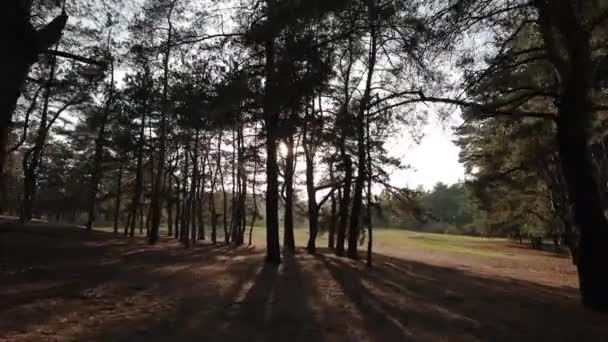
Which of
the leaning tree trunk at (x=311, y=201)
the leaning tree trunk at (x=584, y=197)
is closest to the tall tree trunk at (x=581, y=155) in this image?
the leaning tree trunk at (x=584, y=197)

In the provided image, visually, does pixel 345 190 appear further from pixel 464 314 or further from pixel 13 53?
pixel 13 53

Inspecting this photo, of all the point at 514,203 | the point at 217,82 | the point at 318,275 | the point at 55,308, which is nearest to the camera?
the point at 55,308

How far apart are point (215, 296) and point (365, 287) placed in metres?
Answer: 3.78

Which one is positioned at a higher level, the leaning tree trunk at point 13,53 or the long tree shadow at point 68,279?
the leaning tree trunk at point 13,53

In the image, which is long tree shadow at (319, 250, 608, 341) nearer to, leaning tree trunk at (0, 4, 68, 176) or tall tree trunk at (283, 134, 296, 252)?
leaning tree trunk at (0, 4, 68, 176)

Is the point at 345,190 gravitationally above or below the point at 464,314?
above

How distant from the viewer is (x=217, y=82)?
32.0 feet

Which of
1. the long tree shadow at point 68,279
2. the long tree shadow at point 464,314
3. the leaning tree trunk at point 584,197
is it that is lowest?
the long tree shadow at point 464,314

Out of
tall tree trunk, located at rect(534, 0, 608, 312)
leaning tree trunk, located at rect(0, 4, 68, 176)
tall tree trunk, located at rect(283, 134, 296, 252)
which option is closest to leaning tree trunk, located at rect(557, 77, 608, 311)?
tall tree trunk, located at rect(534, 0, 608, 312)

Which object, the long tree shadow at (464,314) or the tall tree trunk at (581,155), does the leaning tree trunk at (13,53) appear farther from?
the tall tree trunk at (581,155)

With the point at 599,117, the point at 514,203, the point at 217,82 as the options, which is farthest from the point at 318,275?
the point at 514,203

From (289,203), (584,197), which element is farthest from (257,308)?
(289,203)

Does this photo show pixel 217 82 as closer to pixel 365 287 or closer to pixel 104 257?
pixel 365 287

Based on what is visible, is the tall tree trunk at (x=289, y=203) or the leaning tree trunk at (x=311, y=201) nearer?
the tall tree trunk at (x=289, y=203)
